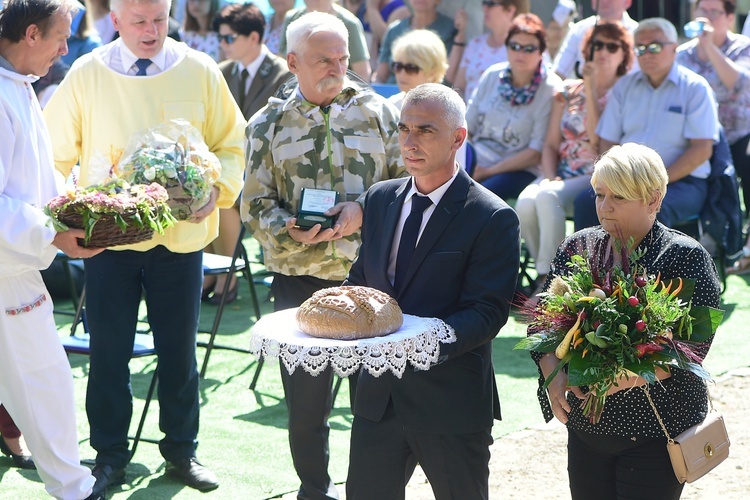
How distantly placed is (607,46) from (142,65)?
4555mm

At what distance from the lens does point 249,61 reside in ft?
29.9

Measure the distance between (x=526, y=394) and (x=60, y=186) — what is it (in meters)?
3.15

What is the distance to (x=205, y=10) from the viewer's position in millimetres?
10867

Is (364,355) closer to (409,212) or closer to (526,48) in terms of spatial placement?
(409,212)

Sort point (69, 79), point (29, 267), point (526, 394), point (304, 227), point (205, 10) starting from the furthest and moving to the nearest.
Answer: point (205, 10), point (526, 394), point (69, 79), point (304, 227), point (29, 267)

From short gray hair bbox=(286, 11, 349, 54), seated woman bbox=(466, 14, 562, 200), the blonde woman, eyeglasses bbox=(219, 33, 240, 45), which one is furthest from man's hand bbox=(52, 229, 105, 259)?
eyeglasses bbox=(219, 33, 240, 45)

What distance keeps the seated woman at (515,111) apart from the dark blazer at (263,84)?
5.45ft

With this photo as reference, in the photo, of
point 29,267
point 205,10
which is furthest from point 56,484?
point 205,10

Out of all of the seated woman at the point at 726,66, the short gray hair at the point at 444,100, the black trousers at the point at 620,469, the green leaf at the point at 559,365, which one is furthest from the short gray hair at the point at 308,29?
the seated woman at the point at 726,66

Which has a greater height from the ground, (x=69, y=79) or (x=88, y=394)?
(x=69, y=79)

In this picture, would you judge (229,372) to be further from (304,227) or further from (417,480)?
(304,227)

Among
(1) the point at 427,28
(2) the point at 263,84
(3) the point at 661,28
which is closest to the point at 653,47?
(3) the point at 661,28

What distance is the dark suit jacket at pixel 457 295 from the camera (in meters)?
3.63

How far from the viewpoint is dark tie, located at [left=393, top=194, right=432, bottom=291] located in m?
3.74
